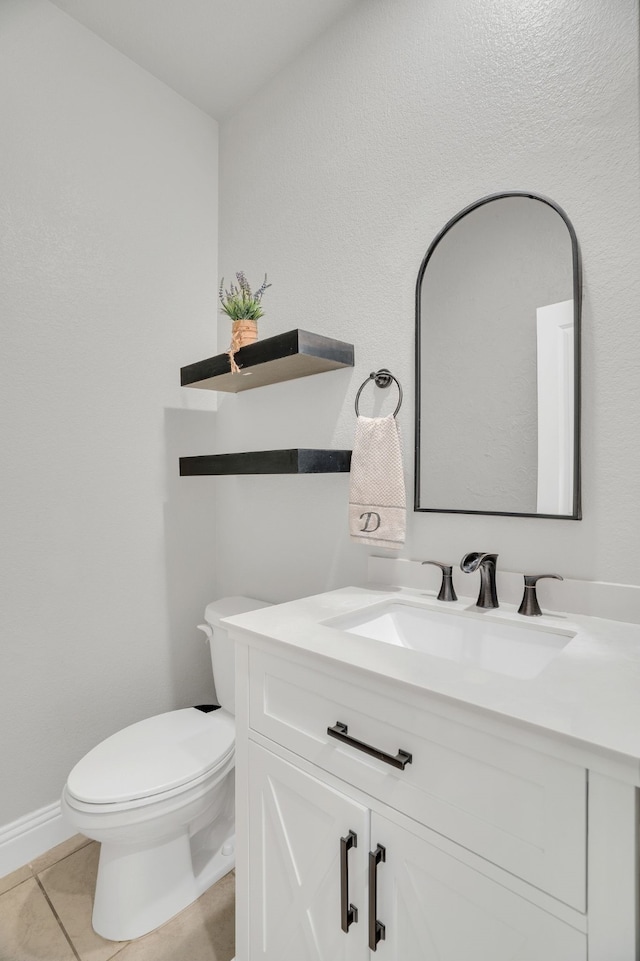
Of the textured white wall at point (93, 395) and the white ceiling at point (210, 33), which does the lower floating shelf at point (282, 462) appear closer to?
the textured white wall at point (93, 395)

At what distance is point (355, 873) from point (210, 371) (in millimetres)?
1449

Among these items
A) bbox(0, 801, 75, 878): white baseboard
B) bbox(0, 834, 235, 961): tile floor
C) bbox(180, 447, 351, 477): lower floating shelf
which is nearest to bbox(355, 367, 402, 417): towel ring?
bbox(180, 447, 351, 477): lower floating shelf

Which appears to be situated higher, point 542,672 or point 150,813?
point 542,672

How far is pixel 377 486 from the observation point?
1.40 meters

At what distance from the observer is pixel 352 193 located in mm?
1626

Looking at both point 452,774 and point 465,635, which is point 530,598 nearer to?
point 465,635

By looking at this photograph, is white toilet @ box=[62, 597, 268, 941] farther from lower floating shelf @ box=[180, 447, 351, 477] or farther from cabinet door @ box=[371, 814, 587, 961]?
lower floating shelf @ box=[180, 447, 351, 477]

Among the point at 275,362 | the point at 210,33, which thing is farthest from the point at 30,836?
the point at 210,33

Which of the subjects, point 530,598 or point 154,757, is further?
point 154,757

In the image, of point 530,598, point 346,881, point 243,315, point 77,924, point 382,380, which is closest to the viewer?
point 346,881

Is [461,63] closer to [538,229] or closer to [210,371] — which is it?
[538,229]

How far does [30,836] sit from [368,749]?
143cm

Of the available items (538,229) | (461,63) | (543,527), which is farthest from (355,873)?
(461,63)

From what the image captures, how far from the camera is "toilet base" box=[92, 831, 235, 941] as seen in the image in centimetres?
132
